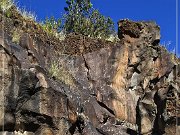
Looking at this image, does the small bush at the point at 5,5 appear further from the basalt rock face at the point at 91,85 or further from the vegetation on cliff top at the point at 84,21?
the vegetation on cliff top at the point at 84,21

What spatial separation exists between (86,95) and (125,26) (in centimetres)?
511

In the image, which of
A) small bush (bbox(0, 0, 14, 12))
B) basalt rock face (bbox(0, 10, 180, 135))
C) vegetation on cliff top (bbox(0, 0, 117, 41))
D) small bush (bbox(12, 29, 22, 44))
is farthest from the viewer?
vegetation on cliff top (bbox(0, 0, 117, 41))

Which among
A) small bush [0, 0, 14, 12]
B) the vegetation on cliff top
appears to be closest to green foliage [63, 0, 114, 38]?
the vegetation on cliff top

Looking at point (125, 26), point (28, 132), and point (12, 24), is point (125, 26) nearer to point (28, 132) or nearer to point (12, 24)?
point (12, 24)

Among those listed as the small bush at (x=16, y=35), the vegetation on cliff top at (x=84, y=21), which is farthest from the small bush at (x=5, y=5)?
the vegetation on cliff top at (x=84, y=21)

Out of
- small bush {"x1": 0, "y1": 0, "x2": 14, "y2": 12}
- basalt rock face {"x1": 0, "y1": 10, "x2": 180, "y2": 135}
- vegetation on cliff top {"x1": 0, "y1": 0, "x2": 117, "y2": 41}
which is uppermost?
vegetation on cliff top {"x1": 0, "y1": 0, "x2": 117, "y2": 41}

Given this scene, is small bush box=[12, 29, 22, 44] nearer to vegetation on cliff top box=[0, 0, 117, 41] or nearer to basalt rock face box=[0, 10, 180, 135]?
basalt rock face box=[0, 10, 180, 135]

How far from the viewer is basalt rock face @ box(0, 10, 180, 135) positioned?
1101cm

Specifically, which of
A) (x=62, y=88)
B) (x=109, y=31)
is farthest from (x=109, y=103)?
(x=109, y=31)

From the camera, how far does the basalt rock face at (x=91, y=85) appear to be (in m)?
11.0

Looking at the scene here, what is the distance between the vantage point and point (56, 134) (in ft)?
37.2

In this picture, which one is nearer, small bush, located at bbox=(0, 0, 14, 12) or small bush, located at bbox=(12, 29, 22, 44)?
small bush, located at bbox=(12, 29, 22, 44)

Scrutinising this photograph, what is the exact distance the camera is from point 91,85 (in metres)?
16.2

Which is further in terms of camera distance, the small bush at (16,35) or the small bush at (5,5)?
the small bush at (5,5)
